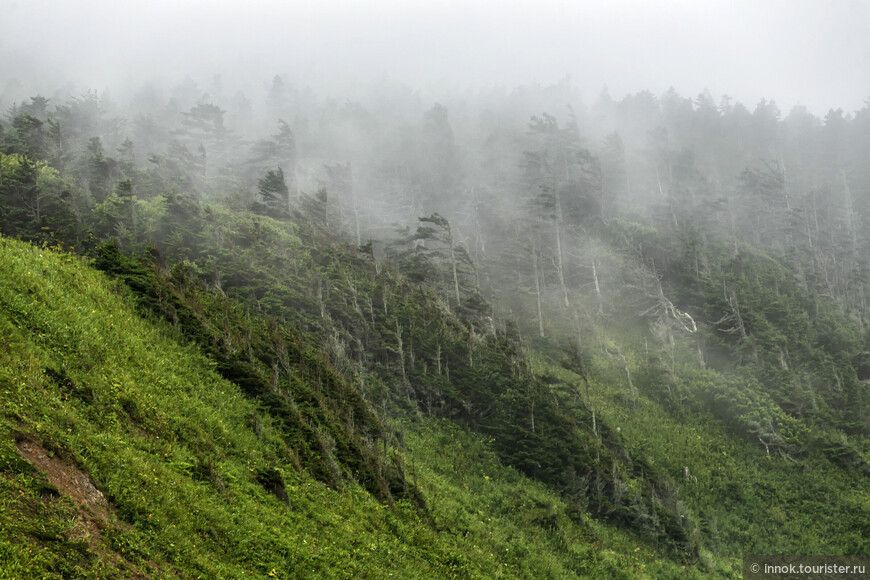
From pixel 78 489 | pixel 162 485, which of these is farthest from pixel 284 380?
pixel 78 489

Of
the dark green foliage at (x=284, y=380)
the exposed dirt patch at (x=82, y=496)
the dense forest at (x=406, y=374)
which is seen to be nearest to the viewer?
the exposed dirt patch at (x=82, y=496)

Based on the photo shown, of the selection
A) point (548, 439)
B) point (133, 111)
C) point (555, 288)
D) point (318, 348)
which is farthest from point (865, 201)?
point (133, 111)

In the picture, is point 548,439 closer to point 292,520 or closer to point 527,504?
point 527,504

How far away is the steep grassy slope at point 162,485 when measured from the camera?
671cm

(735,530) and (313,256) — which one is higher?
(313,256)

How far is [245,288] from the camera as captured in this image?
2497 cm

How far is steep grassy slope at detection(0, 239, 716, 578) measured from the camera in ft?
22.0

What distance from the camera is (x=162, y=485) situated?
8461 millimetres

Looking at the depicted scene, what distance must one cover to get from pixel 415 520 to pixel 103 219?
26296 millimetres

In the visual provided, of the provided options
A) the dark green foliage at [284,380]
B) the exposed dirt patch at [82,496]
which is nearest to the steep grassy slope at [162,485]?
the exposed dirt patch at [82,496]

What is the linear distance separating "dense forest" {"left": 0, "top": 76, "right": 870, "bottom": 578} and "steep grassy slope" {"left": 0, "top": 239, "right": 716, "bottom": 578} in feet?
0.20

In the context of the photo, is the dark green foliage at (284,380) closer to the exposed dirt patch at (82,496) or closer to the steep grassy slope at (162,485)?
the steep grassy slope at (162,485)

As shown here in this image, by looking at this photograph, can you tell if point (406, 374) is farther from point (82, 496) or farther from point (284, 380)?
point (82, 496)

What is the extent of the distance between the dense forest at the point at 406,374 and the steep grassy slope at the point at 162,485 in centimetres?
6
